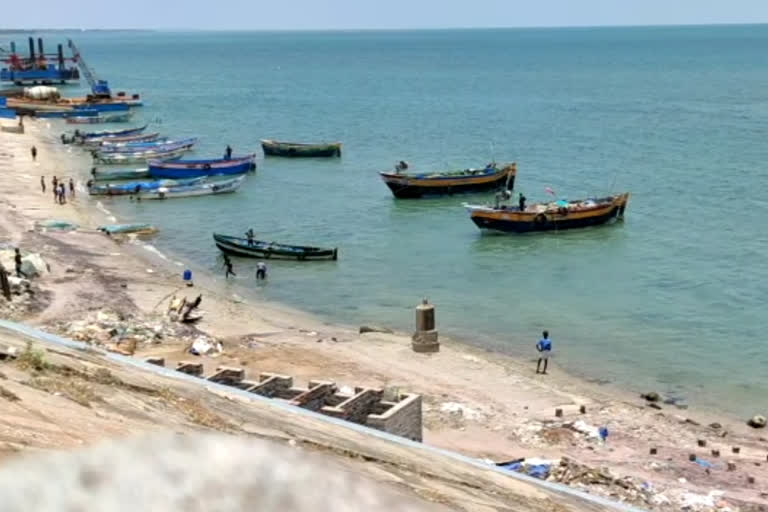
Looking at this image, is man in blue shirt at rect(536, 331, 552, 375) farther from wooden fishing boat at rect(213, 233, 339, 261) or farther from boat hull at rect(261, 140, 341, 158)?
boat hull at rect(261, 140, 341, 158)

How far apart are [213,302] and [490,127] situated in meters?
→ 58.5

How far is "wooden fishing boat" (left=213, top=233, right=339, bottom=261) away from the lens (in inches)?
1519

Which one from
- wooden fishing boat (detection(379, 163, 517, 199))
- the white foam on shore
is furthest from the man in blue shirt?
wooden fishing boat (detection(379, 163, 517, 199))

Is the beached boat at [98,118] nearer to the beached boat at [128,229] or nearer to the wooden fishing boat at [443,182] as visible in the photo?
the wooden fishing boat at [443,182]

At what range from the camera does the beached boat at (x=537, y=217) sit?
4297 cm

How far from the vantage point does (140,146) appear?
67938 millimetres

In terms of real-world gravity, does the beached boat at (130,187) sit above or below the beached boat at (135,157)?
above

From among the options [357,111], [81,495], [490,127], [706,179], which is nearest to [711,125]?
[490,127]

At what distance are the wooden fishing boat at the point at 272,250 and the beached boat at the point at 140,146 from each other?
2936cm

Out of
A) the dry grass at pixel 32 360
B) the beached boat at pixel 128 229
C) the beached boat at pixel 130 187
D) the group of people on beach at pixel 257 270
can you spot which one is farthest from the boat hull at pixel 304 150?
the dry grass at pixel 32 360

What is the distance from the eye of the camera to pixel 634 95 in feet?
386

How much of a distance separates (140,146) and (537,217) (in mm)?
34425

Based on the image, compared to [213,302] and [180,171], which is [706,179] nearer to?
[180,171]

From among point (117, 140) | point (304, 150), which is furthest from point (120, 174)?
point (304, 150)
